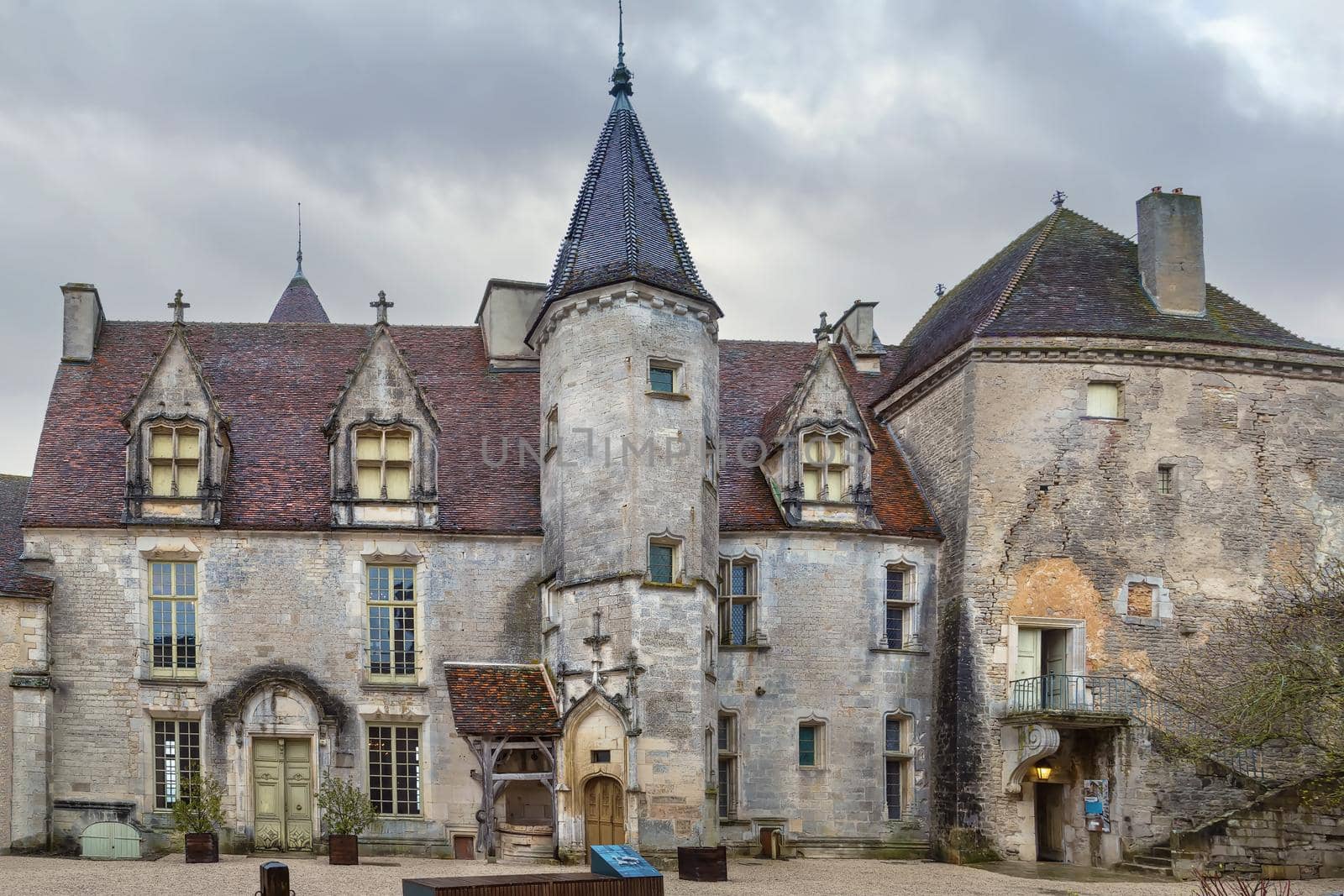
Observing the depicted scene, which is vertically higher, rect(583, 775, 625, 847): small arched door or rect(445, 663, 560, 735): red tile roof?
rect(445, 663, 560, 735): red tile roof

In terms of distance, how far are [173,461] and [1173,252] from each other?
18088 millimetres

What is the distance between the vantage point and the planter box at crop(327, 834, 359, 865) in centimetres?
2410

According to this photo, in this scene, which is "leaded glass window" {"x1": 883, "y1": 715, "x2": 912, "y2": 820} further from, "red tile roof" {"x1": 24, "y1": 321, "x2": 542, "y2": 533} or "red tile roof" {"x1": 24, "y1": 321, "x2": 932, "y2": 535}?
"red tile roof" {"x1": 24, "y1": 321, "x2": 542, "y2": 533}

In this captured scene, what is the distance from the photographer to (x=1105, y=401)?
93.0ft

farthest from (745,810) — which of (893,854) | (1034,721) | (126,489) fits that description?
(126,489)

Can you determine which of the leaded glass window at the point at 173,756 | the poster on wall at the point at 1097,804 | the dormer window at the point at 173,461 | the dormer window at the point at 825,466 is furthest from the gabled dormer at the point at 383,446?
the poster on wall at the point at 1097,804

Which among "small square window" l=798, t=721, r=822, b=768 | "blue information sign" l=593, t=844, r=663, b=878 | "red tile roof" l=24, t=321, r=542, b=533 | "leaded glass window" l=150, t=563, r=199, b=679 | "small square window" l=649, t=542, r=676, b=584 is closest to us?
"blue information sign" l=593, t=844, r=663, b=878

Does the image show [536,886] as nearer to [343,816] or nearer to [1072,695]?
[343,816]

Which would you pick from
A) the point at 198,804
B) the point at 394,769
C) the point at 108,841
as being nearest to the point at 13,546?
the point at 108,841

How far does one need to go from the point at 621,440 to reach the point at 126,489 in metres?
8.25

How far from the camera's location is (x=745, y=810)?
89.9 ft

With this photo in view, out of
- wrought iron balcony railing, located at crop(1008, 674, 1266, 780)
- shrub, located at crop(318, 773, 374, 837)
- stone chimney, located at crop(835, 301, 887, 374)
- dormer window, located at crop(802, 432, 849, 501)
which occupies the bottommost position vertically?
shrub, located at crop(318, 773, 374, 837)

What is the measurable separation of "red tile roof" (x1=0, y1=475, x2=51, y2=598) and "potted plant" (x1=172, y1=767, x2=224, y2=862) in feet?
12.6

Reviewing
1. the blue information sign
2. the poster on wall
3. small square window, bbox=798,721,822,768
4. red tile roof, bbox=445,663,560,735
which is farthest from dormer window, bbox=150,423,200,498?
the poster on wall
